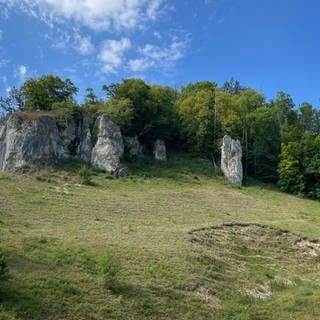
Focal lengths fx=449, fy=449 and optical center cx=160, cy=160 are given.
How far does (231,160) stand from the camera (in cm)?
5234

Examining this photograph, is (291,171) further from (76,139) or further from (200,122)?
(76,139)

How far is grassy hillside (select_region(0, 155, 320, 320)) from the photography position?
1661 cm

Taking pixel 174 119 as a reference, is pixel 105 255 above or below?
below

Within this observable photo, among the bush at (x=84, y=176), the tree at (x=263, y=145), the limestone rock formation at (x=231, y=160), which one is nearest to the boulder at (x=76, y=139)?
the bush at (x=84, y=176)

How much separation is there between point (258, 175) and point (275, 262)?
33.0m

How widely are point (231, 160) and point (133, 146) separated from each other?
1188cm

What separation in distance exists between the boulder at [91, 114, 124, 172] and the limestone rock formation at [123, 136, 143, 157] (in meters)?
2.69

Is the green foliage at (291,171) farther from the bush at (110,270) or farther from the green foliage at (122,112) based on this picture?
the bush at (110,270)

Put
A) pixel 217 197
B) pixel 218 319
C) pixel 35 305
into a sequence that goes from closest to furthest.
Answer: pixel 35 305, pixel 218 319, pixel 217 197

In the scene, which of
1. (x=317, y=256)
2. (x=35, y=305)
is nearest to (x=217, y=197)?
(x=317, y=256)

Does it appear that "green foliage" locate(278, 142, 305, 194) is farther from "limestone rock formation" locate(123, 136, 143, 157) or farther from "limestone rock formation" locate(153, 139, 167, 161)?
"limestone rock formation" locate(123, 136, 143, 157)

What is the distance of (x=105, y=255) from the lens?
20500 mm

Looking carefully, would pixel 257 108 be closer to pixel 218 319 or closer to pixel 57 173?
pixel 57 173

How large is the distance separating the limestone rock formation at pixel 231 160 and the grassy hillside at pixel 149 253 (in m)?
7.97
